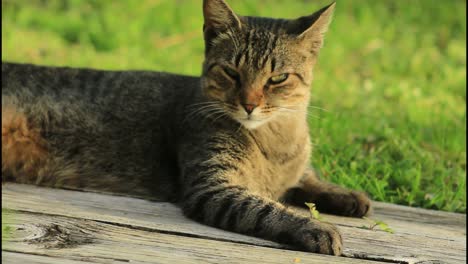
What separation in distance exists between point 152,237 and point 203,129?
0.98m

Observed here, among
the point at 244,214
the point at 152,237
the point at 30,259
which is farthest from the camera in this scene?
the point at 244,214

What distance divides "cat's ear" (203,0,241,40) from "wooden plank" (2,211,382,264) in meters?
1.16

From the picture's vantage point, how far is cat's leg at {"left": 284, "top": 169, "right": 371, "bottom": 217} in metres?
3.41

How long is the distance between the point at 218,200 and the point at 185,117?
705 mm

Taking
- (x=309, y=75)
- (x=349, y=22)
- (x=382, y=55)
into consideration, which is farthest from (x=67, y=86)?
(x=349, y=22)

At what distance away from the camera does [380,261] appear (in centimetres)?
263

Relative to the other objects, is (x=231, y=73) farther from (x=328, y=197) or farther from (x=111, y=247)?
(x=111, y=247)

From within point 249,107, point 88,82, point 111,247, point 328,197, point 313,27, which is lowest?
point 328,197

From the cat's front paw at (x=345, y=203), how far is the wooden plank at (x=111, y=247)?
0.81 m

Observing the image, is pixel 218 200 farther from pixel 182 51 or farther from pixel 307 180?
pixel 182 51

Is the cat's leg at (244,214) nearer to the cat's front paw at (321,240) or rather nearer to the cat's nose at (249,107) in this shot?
the cat's front paw at (321,240)

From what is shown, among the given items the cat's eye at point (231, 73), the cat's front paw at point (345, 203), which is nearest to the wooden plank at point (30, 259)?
the cat's eye at point (231, 73)

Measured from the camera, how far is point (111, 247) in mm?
2459

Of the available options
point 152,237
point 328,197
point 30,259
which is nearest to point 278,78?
point 328,197
